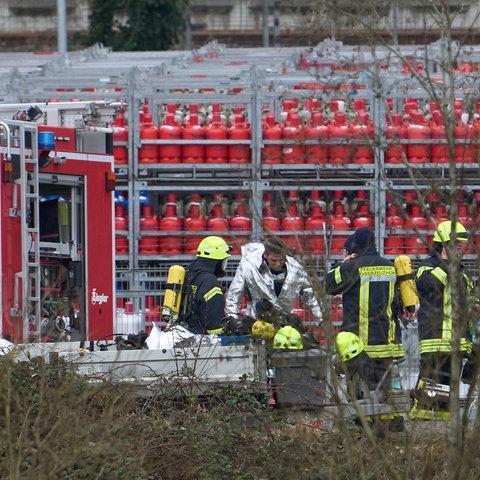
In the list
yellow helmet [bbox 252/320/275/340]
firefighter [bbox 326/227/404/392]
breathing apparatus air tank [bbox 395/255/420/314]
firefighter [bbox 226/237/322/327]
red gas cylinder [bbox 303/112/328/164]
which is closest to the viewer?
yellow helmet [bbox 252/320/275/340]

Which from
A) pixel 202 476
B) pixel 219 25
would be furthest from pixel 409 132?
pixel 219 25

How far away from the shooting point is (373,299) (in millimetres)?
9617

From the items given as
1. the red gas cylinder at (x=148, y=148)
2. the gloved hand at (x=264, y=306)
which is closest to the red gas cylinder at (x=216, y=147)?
the red gas cylinder at (x=148, y=148)

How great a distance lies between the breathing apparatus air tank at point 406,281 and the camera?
33.1 ft

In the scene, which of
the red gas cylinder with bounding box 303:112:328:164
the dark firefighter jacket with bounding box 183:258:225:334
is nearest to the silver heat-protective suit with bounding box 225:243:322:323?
the dark firefighter jacket with bounding box 183:258:225:334

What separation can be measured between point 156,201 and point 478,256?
913 centimetres

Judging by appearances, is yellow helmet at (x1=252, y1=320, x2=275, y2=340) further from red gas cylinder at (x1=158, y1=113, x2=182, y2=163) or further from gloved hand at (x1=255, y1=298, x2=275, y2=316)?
red gas cylinder at (x1=158, y1=113, x2=182, y2=163)

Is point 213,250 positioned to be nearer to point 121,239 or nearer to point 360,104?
point 121,239

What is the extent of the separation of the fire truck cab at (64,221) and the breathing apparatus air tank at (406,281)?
255 centimetres

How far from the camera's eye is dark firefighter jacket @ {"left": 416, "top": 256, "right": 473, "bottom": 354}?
20.6ft

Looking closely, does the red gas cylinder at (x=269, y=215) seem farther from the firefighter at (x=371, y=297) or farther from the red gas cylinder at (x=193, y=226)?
the firefighter at (x=371, y=297)

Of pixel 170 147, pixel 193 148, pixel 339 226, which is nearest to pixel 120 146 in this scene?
pixel 170 147

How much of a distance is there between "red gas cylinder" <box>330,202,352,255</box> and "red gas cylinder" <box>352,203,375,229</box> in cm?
9

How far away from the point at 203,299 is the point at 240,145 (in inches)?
172
